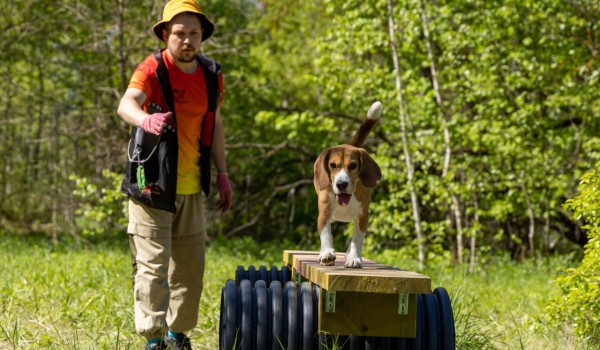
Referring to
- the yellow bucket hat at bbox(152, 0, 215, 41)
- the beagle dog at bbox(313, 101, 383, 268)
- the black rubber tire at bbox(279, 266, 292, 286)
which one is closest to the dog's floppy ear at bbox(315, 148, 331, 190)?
the beagle dog at bbox(313, 101, 383, 268)

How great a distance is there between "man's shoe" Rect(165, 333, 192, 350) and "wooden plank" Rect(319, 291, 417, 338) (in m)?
0.96

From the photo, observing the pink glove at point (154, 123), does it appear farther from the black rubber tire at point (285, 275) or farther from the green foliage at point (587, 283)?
the green foliage at point (587, 283)

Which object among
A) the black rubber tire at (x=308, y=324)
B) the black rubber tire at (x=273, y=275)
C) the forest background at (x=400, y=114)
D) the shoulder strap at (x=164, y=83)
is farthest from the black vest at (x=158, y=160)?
the forest background at (x=400, y=114)

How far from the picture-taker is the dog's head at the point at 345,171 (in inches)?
153

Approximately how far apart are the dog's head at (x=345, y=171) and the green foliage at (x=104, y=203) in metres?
6.87

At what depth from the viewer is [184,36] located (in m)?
4.34

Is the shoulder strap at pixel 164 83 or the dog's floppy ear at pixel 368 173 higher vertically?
the shoulder strap at pixel 164 83

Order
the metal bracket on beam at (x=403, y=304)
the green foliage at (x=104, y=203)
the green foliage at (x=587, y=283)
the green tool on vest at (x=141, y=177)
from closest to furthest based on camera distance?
the metal bracket on beam at (x=403, y=304) < the green tool on vest at (x=141, y=177) < the green foliage at (x=587, y=283) < the green foliage at (x=104, y=203)

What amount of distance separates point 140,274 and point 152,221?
0.31 metres

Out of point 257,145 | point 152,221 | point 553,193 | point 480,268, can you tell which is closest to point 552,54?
point 553,193

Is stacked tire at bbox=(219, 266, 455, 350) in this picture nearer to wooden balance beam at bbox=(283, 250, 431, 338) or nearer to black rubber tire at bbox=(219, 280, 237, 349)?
black rubber tire at bbox=(219, 280, 237, 349)

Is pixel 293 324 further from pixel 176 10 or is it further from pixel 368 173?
pixel 176 10

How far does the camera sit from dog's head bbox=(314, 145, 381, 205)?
153 inches

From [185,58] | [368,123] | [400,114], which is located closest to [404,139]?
[400,114]
